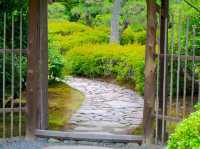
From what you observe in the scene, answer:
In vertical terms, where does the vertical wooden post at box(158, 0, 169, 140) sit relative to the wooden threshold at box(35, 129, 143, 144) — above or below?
above

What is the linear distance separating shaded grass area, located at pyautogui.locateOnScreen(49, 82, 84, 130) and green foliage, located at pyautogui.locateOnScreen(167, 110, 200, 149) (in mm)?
5567

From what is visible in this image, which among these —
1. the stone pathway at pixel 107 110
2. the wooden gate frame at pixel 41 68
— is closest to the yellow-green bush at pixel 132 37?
the stone pathway at pixel 107 110

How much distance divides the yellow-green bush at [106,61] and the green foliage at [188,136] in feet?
34.9

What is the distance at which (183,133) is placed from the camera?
399cm

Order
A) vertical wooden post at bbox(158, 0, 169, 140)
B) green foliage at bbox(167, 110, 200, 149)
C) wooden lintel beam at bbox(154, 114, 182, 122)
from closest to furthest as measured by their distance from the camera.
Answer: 1. green foliage at bbox(167, 110, 200, 149)
2. wooden lintel beam at bbox(154, 114, 182, 122)
3. vertical wooden post at bbox(158, 0, 169, 140)

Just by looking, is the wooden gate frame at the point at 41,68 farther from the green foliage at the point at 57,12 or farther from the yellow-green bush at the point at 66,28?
the green foliage at the point at 57,12

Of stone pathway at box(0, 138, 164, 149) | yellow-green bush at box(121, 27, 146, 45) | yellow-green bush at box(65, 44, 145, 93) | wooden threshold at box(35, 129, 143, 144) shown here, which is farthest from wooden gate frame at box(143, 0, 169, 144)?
yellow-green bush at box(121, 27, 146, 45)

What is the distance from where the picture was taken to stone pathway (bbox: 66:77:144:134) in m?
9.68

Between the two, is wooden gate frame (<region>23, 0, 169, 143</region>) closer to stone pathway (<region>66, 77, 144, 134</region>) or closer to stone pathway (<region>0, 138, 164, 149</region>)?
stone pathway (<region>0, 138, 164, 149</region>)

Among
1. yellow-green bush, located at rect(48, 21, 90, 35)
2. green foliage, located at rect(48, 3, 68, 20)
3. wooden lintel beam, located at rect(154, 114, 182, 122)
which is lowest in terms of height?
wooden lintel beam, located at rect(154, 114, 182, 122)

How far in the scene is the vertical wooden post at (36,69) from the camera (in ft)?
26.9

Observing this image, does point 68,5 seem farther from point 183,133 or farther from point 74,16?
A: point 183,133

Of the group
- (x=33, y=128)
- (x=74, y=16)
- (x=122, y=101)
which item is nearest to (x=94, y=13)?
(x=74, y=16)

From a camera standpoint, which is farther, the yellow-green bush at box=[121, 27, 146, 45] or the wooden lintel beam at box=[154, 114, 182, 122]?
the yellow-green bush at box=[121, 27, 146, 45]
